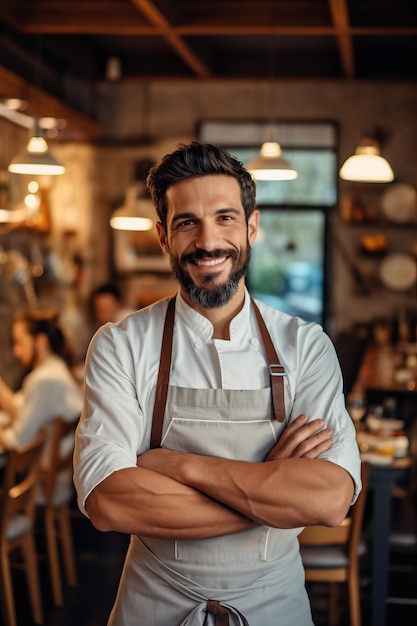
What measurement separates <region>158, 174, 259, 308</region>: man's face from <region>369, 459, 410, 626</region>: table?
2117 millimetres

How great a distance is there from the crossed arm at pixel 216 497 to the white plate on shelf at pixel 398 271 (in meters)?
6.93

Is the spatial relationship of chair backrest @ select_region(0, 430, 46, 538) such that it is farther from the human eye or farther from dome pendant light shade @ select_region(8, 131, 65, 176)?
the human eye

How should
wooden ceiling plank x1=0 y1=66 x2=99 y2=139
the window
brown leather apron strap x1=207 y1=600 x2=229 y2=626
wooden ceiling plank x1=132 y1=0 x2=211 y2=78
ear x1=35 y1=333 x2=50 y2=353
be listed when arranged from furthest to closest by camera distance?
the window, wooden ceiling plank x1=0 y1=66 x2=99 y2=139, wooden ceiling plank x1=132 y1=0 x2=211 y2=78, ear x1=35 y1=333 x2=50 y2=353, brown leather apron strap x1=207 y1=600 x2=229 y2=626

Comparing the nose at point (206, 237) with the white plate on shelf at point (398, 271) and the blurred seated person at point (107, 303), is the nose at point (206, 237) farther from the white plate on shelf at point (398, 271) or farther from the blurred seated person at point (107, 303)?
the white plate on shelf at point (398, 271)

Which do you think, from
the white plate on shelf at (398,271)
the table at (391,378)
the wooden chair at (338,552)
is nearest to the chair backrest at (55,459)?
the wooden chair at (338,552)

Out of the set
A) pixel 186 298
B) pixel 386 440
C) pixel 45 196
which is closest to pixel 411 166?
pixel 45 196

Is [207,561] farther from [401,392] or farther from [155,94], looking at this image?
[155,94]

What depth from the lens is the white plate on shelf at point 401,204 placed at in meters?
8.72

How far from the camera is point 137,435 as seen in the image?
2055mm

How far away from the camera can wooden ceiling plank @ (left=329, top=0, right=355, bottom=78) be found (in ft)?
18.8

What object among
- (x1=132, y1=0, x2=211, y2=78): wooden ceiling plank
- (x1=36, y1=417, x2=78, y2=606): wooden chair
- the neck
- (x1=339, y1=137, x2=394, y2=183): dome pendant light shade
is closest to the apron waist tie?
the neck

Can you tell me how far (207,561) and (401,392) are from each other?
458 centimetres

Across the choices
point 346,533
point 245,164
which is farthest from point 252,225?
point 245,164

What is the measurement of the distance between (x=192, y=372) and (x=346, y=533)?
190 centimetres
